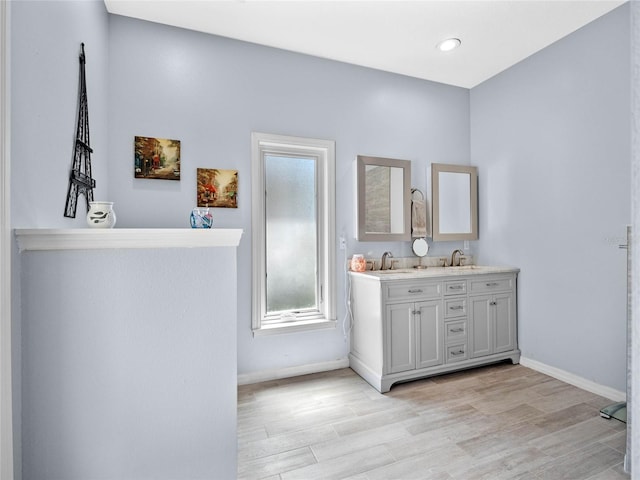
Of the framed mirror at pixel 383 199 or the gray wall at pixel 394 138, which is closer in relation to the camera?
the gray wall at pixel 394 138

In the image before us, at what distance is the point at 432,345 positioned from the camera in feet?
8.82

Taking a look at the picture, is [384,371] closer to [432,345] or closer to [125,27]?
[432,345]

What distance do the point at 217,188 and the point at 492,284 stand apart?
8.71 ft

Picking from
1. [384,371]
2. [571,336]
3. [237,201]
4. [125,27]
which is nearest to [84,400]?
[237,201]

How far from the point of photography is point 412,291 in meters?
2.62

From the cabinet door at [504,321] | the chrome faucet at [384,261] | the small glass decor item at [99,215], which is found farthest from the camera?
the chrome faucet at [384,261]

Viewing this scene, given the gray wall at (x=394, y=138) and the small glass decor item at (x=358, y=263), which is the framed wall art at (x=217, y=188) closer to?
the gray wall at (x=394, y=138)

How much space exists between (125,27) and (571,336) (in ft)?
14.2

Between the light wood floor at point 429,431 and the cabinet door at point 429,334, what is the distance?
0.19m

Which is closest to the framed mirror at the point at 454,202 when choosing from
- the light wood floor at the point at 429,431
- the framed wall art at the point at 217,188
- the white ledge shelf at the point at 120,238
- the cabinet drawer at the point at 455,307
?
the cabinet drawer at the point at 455,307

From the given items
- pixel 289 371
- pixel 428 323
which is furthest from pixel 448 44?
pixel 289 371

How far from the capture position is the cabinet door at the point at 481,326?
9.36 ft

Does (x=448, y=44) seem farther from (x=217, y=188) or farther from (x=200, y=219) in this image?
(x=200, y=219)

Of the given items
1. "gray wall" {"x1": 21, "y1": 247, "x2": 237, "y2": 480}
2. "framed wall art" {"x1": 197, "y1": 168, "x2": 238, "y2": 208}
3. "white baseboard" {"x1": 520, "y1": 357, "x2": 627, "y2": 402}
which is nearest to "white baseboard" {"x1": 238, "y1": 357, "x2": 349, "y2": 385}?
"gray wall" {"x1": 21, "y1": 247, "x2": 237, "y2": 480}
